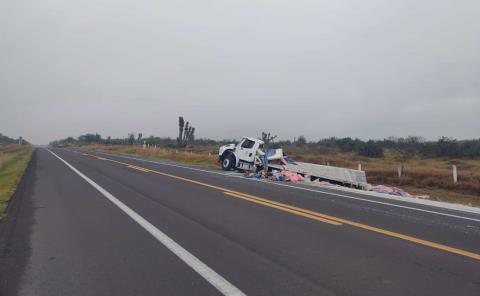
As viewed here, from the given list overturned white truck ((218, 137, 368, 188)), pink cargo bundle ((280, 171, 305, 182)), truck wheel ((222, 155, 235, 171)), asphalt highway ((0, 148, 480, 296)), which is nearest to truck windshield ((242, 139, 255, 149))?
overturned white truck ((218, 137, 368, 188))

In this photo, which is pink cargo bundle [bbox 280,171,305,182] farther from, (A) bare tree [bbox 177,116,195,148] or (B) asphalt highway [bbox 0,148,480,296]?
(A) bare tree [bbox 177,116,195,148]

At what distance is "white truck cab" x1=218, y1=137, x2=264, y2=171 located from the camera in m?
25.1

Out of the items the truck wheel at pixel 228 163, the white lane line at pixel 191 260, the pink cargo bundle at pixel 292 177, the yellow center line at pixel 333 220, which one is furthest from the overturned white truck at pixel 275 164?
the white lane line at pixel 191 260

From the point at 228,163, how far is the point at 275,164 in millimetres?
4239

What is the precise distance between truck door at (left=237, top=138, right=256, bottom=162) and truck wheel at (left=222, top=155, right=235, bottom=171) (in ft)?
2.44

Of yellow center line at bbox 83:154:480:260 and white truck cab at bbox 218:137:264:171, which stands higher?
white truck cab at bbox 218:137:264:171

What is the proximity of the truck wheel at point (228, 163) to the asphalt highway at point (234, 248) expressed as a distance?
14.8 m

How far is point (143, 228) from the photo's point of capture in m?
Answer: 8.20

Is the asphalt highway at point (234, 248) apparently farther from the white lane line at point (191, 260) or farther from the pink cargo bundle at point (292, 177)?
the pink cargo bundle at point (292, 177)

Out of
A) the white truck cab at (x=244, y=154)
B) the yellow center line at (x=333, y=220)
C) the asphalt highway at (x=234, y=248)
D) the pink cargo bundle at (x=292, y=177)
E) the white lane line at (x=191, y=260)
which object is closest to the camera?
the white lane line at (x=191, y=260)

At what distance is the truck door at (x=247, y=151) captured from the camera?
25.3m

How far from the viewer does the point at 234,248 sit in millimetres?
6668

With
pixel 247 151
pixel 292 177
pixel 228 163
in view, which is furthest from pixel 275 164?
pixel 228 163

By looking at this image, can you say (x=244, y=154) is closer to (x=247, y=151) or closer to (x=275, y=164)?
(x=247, y=151)
